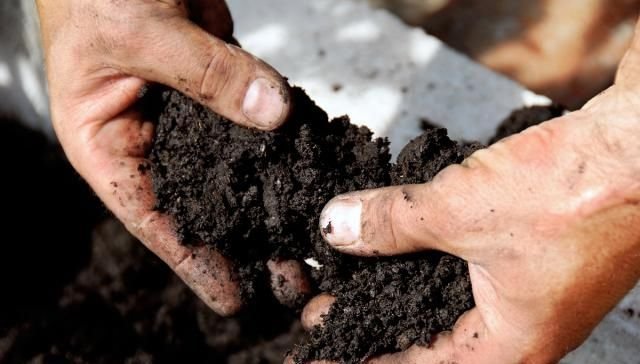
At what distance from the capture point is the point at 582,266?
135 centimetres

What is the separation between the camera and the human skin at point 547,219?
134 centimetres

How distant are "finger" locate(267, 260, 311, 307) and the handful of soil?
0.27 ft

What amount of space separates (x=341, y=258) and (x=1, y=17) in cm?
163

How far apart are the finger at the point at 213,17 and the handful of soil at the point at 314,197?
394 mm

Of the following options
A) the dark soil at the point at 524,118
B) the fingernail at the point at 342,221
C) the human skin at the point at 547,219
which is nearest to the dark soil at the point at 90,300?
the fingernail at the point at 342,221

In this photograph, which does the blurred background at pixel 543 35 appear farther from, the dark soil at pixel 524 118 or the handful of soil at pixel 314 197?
the handful of soil at pixel 314 197

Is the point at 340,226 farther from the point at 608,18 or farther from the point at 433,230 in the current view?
the point at 608,18

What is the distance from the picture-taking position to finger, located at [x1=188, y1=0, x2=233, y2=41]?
6.76 feet

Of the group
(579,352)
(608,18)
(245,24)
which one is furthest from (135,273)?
(608,18)

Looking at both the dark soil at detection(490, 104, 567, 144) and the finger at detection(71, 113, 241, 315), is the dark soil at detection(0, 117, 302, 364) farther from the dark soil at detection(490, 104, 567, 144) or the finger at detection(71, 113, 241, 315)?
the dark soil at detection(490, 104, 567, 144)

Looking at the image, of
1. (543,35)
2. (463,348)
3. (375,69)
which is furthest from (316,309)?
(543,35)

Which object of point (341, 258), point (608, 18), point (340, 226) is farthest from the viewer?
point (608, 18)

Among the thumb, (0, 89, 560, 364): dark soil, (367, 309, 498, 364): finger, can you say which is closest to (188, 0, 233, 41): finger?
(0, 89, 560, 364): dark soil

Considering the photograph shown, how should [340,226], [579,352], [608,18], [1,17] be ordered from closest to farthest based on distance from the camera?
[340,226] → [579,352] → [1,17] → [608,18]
